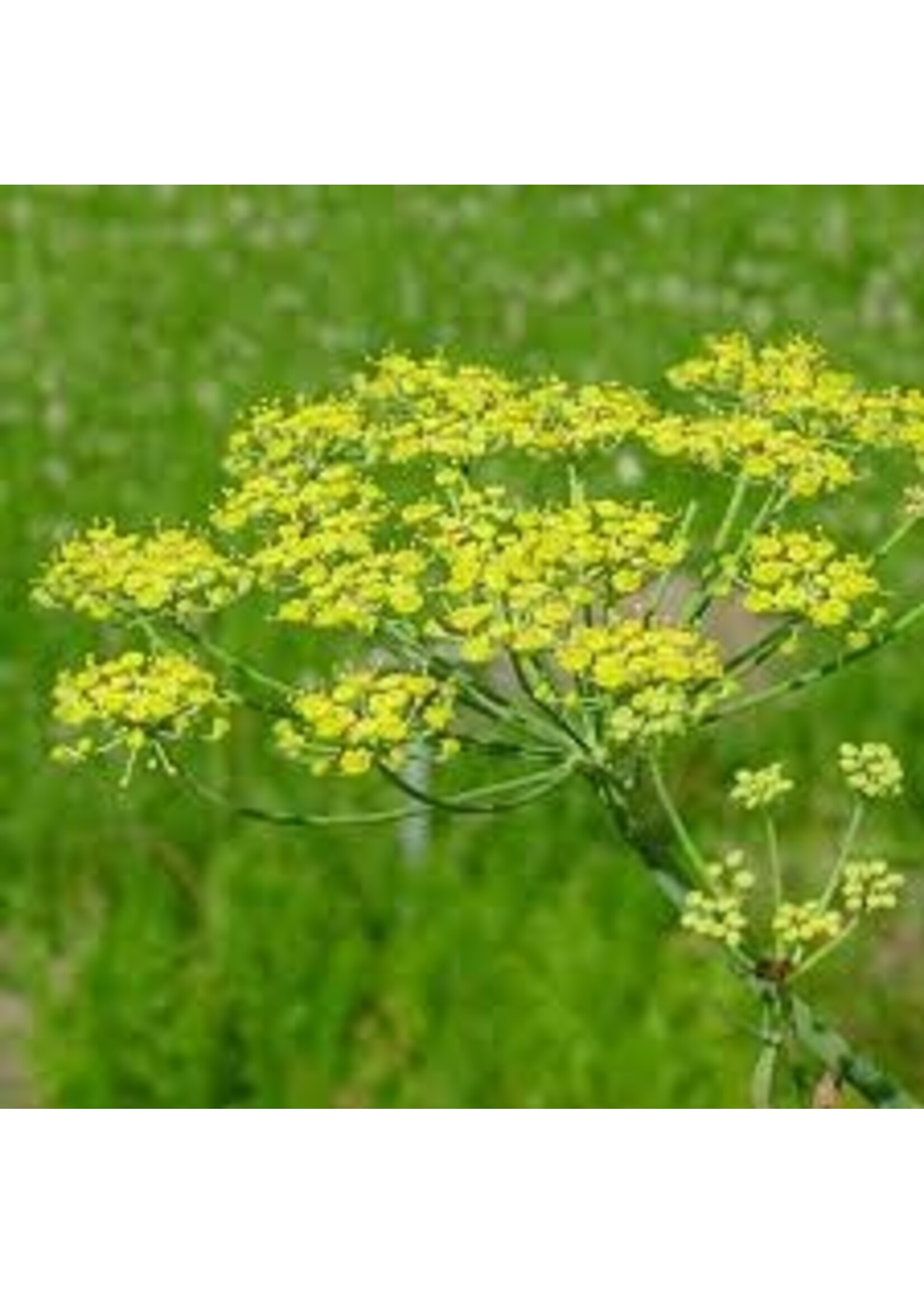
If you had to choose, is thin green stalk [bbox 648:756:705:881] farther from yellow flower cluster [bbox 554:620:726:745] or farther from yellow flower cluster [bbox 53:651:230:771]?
yellow flower cluster [bbox 53:651:230:771]

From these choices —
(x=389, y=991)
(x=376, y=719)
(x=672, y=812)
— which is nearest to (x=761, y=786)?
(x=672, y=812)

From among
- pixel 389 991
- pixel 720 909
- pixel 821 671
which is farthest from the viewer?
pixel 389 991

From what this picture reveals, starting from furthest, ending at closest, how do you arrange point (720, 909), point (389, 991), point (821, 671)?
1. point (389, 991)
2. point (821, 671)
3. point (720, 909)

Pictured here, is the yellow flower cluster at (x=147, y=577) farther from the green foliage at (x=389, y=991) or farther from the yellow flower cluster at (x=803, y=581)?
the green foliage at (x=389, y=991)

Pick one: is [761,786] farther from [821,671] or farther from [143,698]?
[143,698]

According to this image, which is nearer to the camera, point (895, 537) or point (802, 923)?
point (802, 923)

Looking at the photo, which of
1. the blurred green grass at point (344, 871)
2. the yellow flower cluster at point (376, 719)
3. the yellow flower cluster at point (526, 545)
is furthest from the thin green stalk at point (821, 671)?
the blurred green grass at point (344, 871)

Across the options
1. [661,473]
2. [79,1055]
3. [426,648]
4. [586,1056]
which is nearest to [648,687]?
[426,648]
